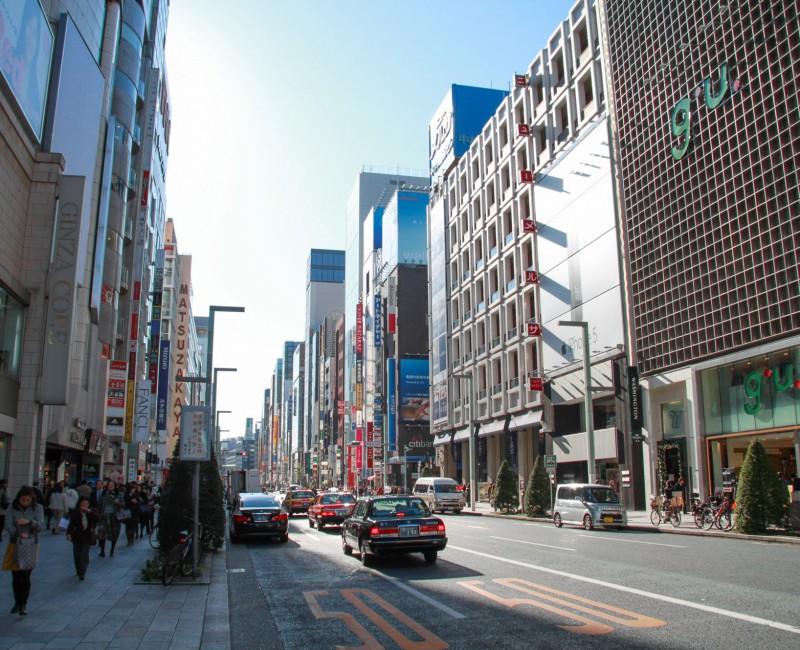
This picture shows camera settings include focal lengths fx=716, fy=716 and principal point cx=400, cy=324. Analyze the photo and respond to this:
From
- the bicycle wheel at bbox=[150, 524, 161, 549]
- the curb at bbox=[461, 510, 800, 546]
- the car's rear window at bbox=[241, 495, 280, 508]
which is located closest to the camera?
the bicycle wheel at bbox=[150, 524, 161, 549]

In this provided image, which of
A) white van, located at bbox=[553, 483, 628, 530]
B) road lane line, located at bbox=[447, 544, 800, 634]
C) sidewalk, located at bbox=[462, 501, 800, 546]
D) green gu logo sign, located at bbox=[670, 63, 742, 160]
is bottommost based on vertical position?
sidewalk, located at bbox=[462, 501, 800, 546]

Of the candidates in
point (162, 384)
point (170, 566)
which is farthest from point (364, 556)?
point (162, 384)

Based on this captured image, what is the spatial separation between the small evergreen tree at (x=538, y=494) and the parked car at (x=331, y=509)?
952 centimetres

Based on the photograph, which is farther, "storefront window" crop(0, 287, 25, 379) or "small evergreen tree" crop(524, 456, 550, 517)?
"small evergreen tree" crop(524, 456, 550, 517)

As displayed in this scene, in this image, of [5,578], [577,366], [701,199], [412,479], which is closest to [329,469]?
[412,479]

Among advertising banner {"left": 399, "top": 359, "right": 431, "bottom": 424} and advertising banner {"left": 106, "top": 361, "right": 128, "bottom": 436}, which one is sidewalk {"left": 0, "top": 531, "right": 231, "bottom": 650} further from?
advertising banner {"left": 399, "top": 359, "right": 431, "bottom": 424}

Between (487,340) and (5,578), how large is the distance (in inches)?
1780

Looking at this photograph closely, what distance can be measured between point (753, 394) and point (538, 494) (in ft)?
37.4

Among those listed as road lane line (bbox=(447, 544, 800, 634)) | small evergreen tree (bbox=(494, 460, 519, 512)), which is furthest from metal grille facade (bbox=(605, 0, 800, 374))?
road lane line (bbox=(447, 544, 800, 634))

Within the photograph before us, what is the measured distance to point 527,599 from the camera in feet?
34.8

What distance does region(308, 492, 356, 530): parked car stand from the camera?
3038cm

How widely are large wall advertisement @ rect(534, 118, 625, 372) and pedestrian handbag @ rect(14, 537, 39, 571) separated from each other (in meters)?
32.3

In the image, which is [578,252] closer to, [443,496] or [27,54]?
[443,496]

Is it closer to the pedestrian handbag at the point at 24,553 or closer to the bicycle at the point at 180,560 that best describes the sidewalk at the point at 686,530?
the bicycle at the point at 180,560
